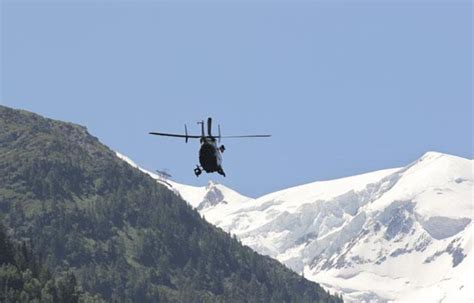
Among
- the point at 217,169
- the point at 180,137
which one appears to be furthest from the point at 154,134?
the point at 217,169

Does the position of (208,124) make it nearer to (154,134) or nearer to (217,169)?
(217,169)

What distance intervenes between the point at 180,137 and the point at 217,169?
258 inches

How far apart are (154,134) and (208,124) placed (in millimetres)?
10530

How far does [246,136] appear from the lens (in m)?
89.4

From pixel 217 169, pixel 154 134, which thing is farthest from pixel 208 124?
pixel 154 134

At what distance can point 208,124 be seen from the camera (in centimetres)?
9875

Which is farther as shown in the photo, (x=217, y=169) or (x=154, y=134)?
(x=217, y=169)

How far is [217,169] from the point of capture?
96.9 metres

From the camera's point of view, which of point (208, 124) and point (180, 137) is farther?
point (208, 124)

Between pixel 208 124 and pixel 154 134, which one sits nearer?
pixel 154 134

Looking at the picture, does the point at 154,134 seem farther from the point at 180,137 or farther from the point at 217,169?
the point at 217,169

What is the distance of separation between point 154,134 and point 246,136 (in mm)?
6718

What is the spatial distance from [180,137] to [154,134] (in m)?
3.12

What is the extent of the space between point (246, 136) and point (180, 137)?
537 cm
